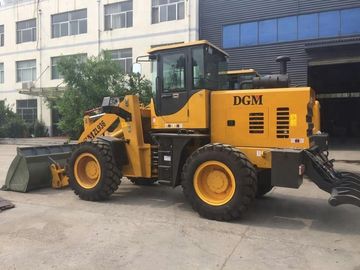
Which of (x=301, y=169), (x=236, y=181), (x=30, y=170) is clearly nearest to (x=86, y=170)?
(x=30, y=170)

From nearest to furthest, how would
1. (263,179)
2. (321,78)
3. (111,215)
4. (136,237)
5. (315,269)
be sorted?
(315,269)
(136,237)
(111,215)
(263,179)
(321,78)

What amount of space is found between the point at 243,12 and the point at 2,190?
1801 cm

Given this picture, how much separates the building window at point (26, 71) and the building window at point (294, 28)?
1781cm

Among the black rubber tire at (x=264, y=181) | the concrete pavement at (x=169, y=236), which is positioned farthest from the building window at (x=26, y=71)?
the black rubber tire at (x=264, y=181)

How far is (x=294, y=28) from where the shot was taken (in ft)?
75.5

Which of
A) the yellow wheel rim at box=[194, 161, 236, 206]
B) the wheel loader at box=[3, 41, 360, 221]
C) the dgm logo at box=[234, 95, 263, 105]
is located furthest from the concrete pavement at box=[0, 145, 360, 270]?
the dgm logo at box=[234, 95, 263, 105]

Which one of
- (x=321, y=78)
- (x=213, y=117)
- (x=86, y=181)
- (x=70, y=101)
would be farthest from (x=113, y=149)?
(x=321, y=78)

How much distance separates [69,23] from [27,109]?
338 inches

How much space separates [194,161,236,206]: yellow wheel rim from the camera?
723 centimetres

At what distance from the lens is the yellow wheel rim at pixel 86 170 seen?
891 centimetres

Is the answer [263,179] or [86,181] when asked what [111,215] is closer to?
[86,181]

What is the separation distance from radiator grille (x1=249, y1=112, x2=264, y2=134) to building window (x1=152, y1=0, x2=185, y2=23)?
2047 cm

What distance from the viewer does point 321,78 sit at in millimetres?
35406

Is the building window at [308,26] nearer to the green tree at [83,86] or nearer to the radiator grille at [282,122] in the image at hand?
the green tree at [83,86]
